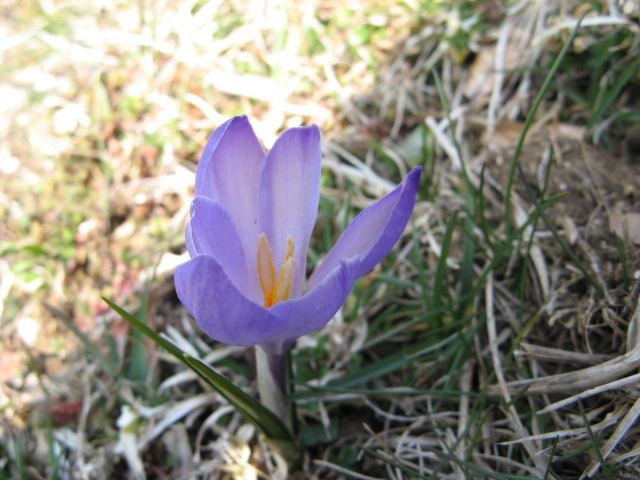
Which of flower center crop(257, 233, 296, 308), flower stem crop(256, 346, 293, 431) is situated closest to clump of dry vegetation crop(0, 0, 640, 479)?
flower stem crop(256, 346, 293, 431)

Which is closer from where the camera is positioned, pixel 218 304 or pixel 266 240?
pixel 218 304

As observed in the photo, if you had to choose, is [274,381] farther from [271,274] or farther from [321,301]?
[321,301]

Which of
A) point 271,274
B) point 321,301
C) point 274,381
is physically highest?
point 321,301

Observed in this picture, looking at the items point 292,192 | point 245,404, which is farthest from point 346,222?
point 245,404

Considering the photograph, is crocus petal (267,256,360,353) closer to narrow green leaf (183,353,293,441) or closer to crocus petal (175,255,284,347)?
crocus petal (175,255,284,347)

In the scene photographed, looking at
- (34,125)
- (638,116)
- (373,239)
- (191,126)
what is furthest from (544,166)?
(34,125)

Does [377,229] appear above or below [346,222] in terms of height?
above
